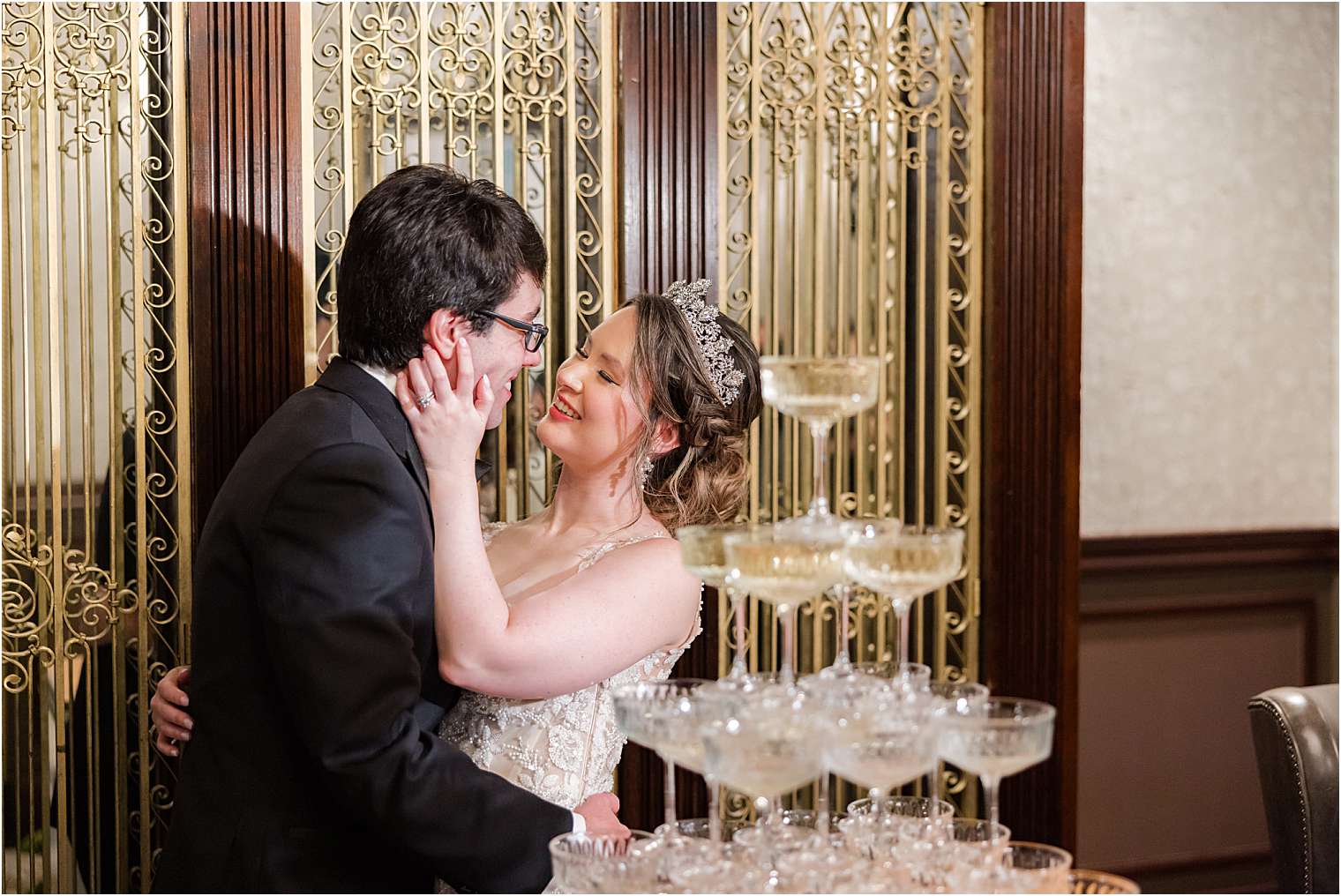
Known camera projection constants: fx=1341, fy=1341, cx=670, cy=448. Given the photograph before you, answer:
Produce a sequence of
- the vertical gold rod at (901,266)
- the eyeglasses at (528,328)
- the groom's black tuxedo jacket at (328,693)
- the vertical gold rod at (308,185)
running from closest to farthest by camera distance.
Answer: the groom's black tuxedo jacket at (328,693)
the eyeglasses at (528,328)
the vertical gold rod at (308,185)
the vertical gold rod at (901,266)

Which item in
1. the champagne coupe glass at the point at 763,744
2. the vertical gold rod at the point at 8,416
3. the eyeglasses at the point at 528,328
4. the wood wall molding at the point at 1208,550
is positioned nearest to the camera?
the champagne coupe glass at the point at 763,744

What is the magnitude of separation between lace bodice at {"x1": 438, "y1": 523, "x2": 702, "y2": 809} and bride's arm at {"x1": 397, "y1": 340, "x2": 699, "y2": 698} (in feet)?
0.39

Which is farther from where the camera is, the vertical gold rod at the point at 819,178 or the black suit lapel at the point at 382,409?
the vertical gold rod at the point at 819,178

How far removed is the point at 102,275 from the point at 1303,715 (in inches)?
90.0

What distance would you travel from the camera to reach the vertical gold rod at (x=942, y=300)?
3068 mm

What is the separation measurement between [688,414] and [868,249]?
106 centimetres

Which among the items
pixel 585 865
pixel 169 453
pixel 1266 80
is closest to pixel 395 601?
pixel 585 865

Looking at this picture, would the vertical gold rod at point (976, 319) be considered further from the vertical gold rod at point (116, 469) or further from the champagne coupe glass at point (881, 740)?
the champagne coupe glass at point (881, 740)

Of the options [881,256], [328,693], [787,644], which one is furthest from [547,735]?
[881,256]

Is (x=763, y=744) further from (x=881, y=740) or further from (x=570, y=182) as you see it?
(x=570, y=182)

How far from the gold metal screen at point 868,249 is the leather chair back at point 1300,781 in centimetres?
110

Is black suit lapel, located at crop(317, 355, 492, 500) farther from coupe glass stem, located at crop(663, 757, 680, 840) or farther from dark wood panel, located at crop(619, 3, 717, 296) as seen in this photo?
dark wood panel, located at crop(619, 3, 717, 296)

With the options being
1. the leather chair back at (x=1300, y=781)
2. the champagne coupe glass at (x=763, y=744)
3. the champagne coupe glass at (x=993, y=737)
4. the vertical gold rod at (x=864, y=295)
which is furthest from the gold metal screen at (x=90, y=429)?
the leather chair back at (x=1300, y=781)

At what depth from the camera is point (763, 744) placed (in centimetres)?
129
